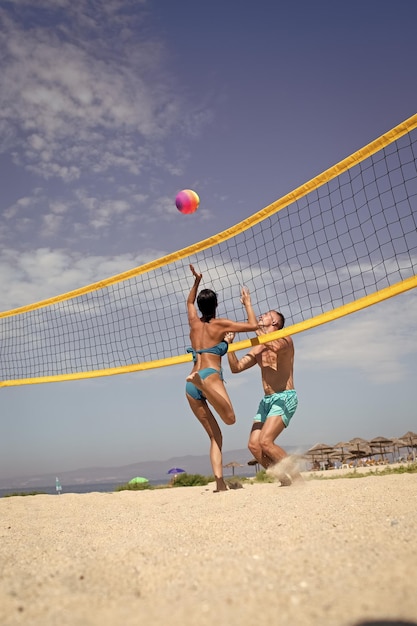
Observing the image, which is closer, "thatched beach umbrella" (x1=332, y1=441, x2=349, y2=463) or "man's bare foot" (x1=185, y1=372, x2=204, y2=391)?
"man's bare foot" (x1=185, y1=372, x2=204, y2=391)

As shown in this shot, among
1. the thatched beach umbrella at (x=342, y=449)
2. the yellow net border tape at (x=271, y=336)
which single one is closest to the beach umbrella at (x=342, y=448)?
the thatched beach umbrella at (x=342, y=449)

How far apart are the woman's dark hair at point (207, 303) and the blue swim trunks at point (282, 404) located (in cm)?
112

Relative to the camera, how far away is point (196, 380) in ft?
17.4

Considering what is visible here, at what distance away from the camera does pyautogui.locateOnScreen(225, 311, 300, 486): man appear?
542cm

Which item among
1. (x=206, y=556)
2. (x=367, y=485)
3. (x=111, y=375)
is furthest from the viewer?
(x=111, y=375)

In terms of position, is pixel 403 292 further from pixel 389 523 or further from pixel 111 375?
pixel 111 375

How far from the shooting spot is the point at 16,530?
11.9 ft

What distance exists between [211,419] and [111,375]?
5.70ft

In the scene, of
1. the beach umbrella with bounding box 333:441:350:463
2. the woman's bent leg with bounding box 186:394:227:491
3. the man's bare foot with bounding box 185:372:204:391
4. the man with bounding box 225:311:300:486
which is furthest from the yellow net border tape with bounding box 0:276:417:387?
the beach umbrella with bounding box 333:441:350:463

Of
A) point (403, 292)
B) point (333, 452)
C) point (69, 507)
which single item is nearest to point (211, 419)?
point (69, 507)

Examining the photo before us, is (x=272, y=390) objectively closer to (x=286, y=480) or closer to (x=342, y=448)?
→ (x=286, y=480)

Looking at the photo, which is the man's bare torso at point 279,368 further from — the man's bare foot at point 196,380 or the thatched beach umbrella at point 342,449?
the thatched beach umbrella at point 342,449

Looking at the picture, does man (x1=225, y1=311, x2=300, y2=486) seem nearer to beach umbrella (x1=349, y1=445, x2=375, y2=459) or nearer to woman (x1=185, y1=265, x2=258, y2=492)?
woman (x1=185, y1=265, x2=258, y2=492)

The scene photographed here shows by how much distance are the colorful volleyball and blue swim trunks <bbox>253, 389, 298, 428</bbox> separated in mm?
2453
